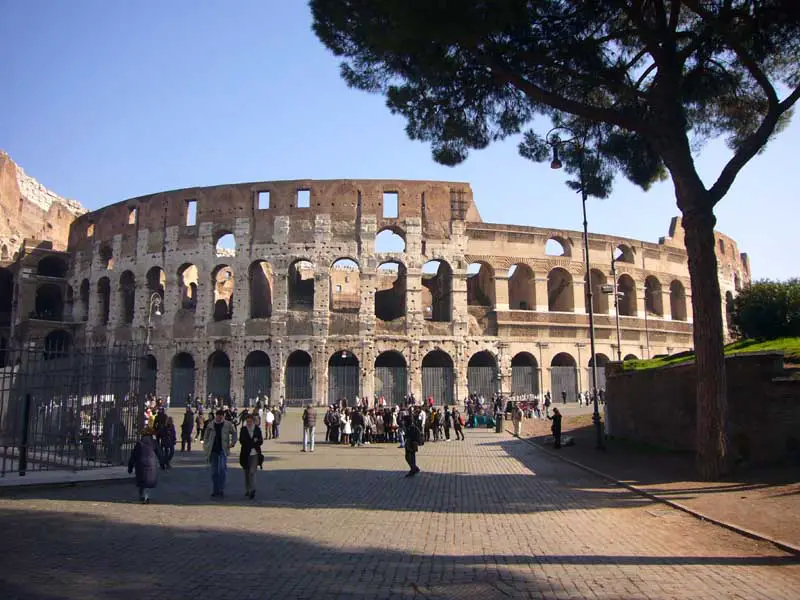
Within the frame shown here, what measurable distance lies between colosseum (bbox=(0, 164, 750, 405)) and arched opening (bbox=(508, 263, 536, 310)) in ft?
0.37

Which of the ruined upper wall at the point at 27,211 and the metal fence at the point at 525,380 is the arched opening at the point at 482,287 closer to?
the metal fence at the point at 525,380

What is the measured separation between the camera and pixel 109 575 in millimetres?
4887

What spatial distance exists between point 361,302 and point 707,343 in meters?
20.8

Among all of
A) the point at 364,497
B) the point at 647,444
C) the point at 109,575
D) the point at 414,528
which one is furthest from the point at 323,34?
the point at 647,444

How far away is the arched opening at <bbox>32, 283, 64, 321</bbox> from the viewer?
124 feet

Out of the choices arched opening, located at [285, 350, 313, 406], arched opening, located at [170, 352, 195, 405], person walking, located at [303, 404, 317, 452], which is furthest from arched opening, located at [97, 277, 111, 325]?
person walking, located at [303, 404, 317, 452]

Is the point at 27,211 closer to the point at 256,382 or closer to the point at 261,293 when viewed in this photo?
the point at 261,293

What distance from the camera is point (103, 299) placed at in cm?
3475

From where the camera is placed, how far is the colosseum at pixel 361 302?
2947cm

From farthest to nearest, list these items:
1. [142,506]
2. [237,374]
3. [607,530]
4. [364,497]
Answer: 1. [237,374]
2. [364,497]
3. [142,506]
4. [607,530]

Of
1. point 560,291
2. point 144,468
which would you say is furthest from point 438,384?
point 144,468

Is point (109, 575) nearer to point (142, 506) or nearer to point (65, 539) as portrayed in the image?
point (65, 539)

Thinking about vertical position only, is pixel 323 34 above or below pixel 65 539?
above

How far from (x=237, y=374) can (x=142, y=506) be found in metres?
21.7
